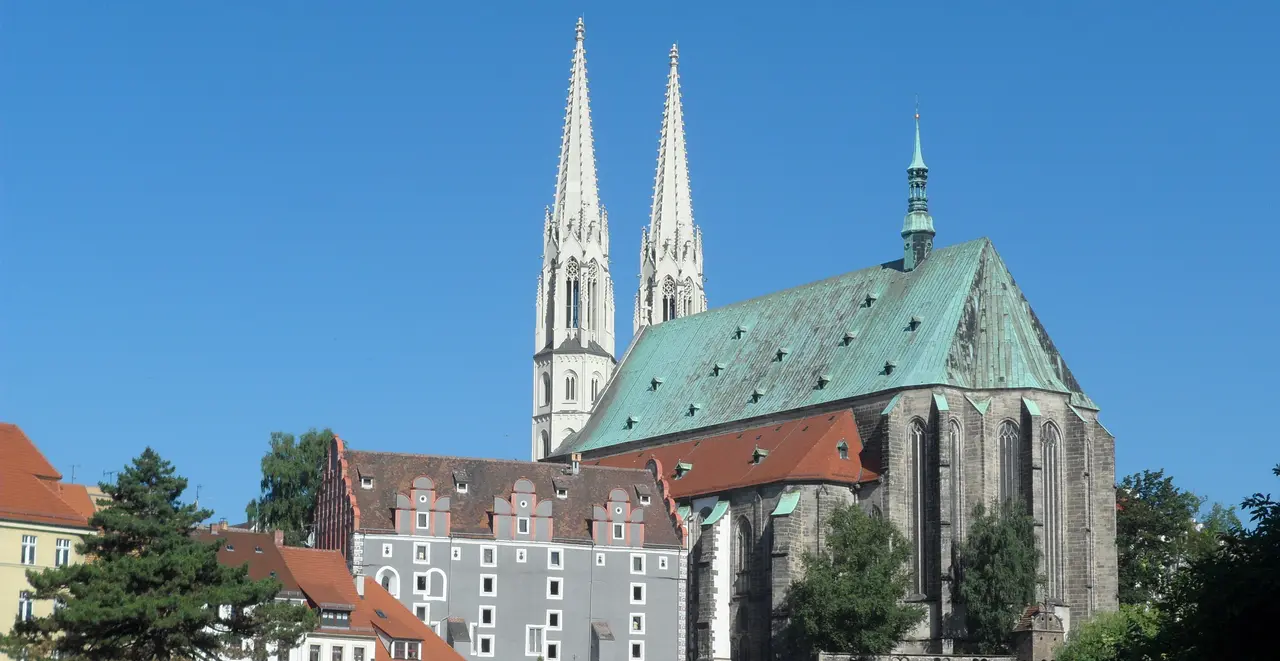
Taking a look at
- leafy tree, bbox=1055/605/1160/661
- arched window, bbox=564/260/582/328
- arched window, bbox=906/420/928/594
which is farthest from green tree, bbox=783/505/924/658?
arched window, bbox=564/260/582/328

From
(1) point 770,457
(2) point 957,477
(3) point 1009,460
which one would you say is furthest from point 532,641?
(3) point 1009,460

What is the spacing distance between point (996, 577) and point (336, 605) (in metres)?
26.1

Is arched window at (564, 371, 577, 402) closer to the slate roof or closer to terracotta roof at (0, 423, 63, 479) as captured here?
the slate roof

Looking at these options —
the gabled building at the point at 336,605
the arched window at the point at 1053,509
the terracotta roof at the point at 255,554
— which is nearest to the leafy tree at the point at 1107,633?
the arched window at the point at 1053,509

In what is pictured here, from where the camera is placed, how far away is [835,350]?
326 ft

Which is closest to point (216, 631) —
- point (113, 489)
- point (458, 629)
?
point (113, 489)

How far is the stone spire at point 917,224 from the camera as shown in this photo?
3912 inches

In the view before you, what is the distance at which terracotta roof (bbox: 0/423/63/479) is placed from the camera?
67.8 m

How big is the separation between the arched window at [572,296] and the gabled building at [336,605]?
133 ft

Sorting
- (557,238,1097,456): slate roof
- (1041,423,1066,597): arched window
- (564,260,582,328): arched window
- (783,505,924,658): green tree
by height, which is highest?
(564,260,582,328): arched window

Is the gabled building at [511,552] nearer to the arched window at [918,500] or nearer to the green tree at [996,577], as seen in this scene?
the arched window at [918,500]

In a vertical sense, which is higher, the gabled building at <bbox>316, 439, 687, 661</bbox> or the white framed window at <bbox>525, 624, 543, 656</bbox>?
the gabled building at <bbox>316, 439, 687, 661</bbox>

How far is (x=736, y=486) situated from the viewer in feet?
309

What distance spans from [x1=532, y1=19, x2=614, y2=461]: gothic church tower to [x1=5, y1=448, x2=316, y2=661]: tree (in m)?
58.2
